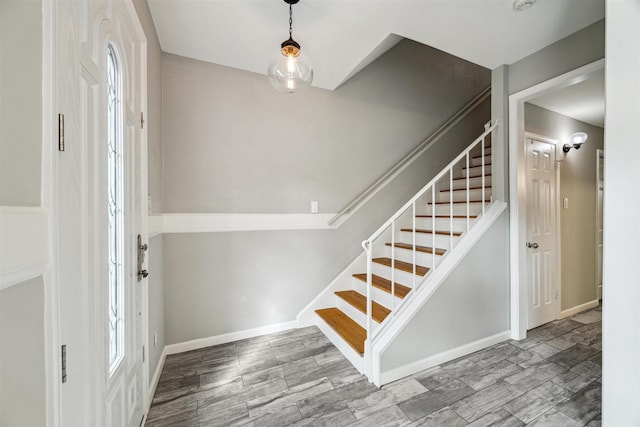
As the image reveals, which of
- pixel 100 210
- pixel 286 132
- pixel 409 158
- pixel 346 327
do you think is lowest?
pixel 346 327

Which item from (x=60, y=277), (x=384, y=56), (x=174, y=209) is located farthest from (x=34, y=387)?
(x=384, y=56)

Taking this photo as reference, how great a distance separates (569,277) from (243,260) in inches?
146

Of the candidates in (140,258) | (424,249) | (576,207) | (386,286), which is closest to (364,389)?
(386,286)

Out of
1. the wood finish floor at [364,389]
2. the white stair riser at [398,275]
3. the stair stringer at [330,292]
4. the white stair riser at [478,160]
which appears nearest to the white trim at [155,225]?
the wood finish floor at [364,389]

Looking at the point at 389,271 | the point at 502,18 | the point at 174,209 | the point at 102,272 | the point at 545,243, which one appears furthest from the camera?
the point at 545,243

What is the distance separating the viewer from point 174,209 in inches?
86.7

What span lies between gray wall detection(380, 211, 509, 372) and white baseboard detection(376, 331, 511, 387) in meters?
0.03

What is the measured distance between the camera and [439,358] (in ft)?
6.66

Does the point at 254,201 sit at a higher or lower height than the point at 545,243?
higher

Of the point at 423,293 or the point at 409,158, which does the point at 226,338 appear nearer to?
the point at 423,293

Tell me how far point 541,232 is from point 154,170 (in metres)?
3.66

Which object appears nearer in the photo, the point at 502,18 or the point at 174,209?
the point at 502,18

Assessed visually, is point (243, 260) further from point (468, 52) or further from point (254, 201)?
point (468, 52)

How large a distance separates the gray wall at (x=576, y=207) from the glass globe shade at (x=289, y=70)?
2.56 meters
